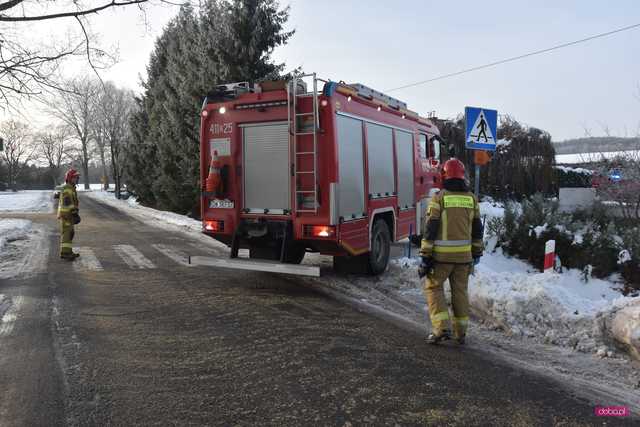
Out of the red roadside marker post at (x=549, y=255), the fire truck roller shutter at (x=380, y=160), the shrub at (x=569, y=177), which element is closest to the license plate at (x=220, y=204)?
the fire truck roller shutter at (x=380, y=160)

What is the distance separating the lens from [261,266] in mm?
6805

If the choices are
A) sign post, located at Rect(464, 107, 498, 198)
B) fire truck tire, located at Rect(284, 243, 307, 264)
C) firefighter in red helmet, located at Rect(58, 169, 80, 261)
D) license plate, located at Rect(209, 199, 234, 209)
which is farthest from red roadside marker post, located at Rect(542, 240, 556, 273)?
firefighter in red helmet, located at Rect(58, 169, 80, 261)

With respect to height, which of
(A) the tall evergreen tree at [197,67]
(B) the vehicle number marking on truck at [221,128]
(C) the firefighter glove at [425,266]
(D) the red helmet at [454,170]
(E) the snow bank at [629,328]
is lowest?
(E) the snow bank at [629,328]

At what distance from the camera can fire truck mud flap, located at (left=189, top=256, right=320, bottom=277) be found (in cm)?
649

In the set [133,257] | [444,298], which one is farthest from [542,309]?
[133,257]

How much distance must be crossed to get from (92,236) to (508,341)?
12.5m

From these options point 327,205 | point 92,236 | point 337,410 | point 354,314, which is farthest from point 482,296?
point 92,236

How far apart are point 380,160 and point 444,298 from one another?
3.68 m

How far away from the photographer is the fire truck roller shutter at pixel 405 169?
8.80 metres

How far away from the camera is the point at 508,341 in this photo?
504 centimetres

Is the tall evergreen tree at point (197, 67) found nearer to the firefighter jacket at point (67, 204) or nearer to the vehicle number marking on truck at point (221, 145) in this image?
the firefighter jacket at point (67, 204)

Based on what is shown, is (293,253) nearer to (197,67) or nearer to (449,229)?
(449,229)

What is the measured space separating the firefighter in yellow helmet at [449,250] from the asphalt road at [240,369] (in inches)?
12.9

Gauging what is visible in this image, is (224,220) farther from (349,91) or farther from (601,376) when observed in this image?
(601,376)
